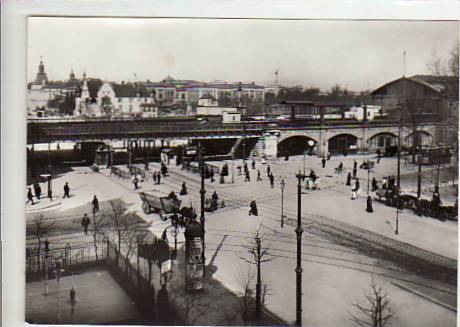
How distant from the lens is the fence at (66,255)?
183 cm

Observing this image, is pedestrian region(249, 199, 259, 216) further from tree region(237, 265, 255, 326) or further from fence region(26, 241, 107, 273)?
fence region(26, 241, 107, 273)

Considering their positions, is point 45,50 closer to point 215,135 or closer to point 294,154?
point 215,135

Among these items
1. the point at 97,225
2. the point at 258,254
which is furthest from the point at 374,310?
the point at 97,225

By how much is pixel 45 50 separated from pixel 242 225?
2.71 feet

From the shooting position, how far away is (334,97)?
5.99 feet

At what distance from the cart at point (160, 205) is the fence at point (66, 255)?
0.59ft

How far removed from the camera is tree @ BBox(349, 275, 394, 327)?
1.78m

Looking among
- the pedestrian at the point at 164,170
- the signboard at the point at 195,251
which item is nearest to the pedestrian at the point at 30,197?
the pedestrian at the point at 164,170

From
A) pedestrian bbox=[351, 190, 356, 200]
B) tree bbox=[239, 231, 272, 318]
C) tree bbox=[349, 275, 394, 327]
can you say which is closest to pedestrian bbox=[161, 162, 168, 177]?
tree bbox=[239, 231, 272, 318]

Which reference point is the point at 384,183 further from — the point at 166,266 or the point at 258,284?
the point at 166,266

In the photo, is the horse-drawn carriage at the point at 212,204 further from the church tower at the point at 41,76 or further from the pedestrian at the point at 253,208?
the church tower at the point at 41,76

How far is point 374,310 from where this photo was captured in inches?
70.6

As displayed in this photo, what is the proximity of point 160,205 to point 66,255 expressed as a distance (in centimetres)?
34

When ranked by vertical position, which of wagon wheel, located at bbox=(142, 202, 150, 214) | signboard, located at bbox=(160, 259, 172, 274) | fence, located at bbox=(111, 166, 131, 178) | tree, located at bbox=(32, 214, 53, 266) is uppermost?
fence, located at bbox=(111, 166, 131, 178)
